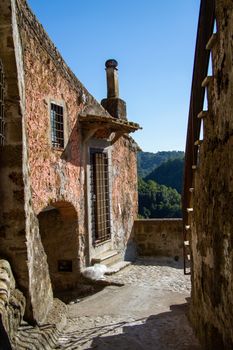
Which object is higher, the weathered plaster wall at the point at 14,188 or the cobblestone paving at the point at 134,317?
the weathered plaster wall at the point at 14,188

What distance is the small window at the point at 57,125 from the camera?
8.21 meters

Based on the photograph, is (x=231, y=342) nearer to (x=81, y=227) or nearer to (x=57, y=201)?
(x=57, y=201)

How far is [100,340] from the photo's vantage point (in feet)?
19.5

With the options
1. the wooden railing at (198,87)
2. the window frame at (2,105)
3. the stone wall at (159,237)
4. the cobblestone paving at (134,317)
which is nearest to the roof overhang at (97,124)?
the cobblestone paving at (134,317)

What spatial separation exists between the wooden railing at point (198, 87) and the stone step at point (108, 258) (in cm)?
467

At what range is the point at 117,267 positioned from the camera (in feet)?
34.6

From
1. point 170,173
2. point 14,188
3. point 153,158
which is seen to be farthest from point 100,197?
point 153,158

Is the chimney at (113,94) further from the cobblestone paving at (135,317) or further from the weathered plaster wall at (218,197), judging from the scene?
the weathered plaster wall at (218,197)

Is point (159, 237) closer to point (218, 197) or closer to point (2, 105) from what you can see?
point (2, 105)

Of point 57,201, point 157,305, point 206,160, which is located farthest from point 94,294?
point 206,160

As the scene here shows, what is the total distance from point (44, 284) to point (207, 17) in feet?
16.1

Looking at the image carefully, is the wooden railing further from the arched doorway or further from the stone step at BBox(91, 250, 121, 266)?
the stone step at BBox(91, 250, 121, 266)

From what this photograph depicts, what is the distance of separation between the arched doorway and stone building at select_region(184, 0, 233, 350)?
4799 millimetres

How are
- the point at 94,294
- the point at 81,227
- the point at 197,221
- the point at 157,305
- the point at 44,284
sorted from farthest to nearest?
the point at 81,227 → the point at 94,294 → the point at 157,305 → the point at 44,284 → the point at 197,221
